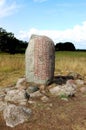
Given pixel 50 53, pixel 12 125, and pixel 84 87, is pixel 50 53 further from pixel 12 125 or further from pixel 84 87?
pixel 12 125

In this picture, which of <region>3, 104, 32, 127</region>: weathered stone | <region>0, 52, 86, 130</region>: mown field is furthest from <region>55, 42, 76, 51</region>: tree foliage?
<region>3, 104, 32, 127</region>: weathered stone

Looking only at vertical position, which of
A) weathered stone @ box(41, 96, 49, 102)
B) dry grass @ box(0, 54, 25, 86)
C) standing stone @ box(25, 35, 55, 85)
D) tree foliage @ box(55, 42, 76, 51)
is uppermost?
standing stone @ box(25, 35, 55, 85)

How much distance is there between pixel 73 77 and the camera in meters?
15.2

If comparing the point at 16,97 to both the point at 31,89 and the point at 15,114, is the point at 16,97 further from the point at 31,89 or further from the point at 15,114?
the point at 15,114

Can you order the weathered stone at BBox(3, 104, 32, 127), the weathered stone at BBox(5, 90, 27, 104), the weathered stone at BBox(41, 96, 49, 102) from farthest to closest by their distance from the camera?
the weathered stone at BBox(41, 96, 49, 102) → the weathered stone at BBox(5, 90, 27, 104) → the weathered stone at BBox(3, 104, 32, 127)

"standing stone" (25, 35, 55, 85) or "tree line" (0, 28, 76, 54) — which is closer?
"standing stone" (25, 35, 55, 85)

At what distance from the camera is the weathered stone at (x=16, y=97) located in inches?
440

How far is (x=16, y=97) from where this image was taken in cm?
1132

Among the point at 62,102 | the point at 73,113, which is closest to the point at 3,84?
the point at 62,102

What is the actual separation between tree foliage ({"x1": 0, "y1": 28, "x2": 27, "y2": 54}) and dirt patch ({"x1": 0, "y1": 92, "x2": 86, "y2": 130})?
133 ft

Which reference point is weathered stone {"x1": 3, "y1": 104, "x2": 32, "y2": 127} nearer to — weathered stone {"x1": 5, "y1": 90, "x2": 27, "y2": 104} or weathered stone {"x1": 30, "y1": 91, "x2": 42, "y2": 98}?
weathered stone {"x1": 5, "y1": 90, "x2": 27, "y2": 104}

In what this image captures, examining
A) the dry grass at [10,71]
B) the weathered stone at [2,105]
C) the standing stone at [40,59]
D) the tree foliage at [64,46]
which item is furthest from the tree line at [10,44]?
the weathered stone at [2,105]

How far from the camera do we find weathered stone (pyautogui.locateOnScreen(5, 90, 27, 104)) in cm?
1119

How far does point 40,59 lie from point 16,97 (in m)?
2.03
